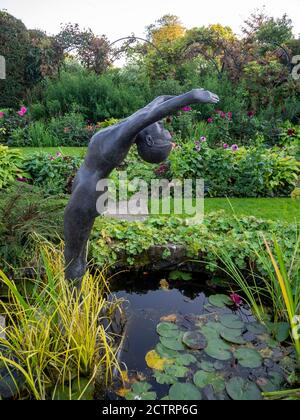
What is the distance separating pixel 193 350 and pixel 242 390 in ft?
1.27

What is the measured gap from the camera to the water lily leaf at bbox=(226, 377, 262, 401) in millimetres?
1827

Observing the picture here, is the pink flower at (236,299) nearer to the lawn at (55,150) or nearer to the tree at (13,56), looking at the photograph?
the lawn at (55,150)

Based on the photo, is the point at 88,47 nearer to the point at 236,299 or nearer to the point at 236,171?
the point at 236,171

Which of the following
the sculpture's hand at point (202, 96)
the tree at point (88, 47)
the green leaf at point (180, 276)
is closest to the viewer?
the sculpture's hand at point (202, 96)

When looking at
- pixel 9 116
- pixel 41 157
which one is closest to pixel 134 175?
pixel 41 157

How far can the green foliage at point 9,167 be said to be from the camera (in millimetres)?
4563

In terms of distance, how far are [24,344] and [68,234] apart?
→ 0.59 meters

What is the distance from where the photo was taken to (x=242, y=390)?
1864 mm

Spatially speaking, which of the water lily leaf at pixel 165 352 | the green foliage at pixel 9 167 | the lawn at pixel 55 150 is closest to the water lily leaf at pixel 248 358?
the water lily leaf at pixel 165 352

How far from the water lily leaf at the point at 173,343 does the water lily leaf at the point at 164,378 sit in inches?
8.1

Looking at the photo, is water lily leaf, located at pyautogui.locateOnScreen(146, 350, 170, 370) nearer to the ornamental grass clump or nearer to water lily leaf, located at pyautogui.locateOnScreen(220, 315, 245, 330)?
the ornamental grass clump

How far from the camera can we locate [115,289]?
295 centimetres

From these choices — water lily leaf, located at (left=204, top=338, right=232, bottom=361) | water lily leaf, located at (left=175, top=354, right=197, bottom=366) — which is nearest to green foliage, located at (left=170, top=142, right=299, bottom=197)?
water lily leaf, located at (left=204, top=338, right=232, bottom=361)
